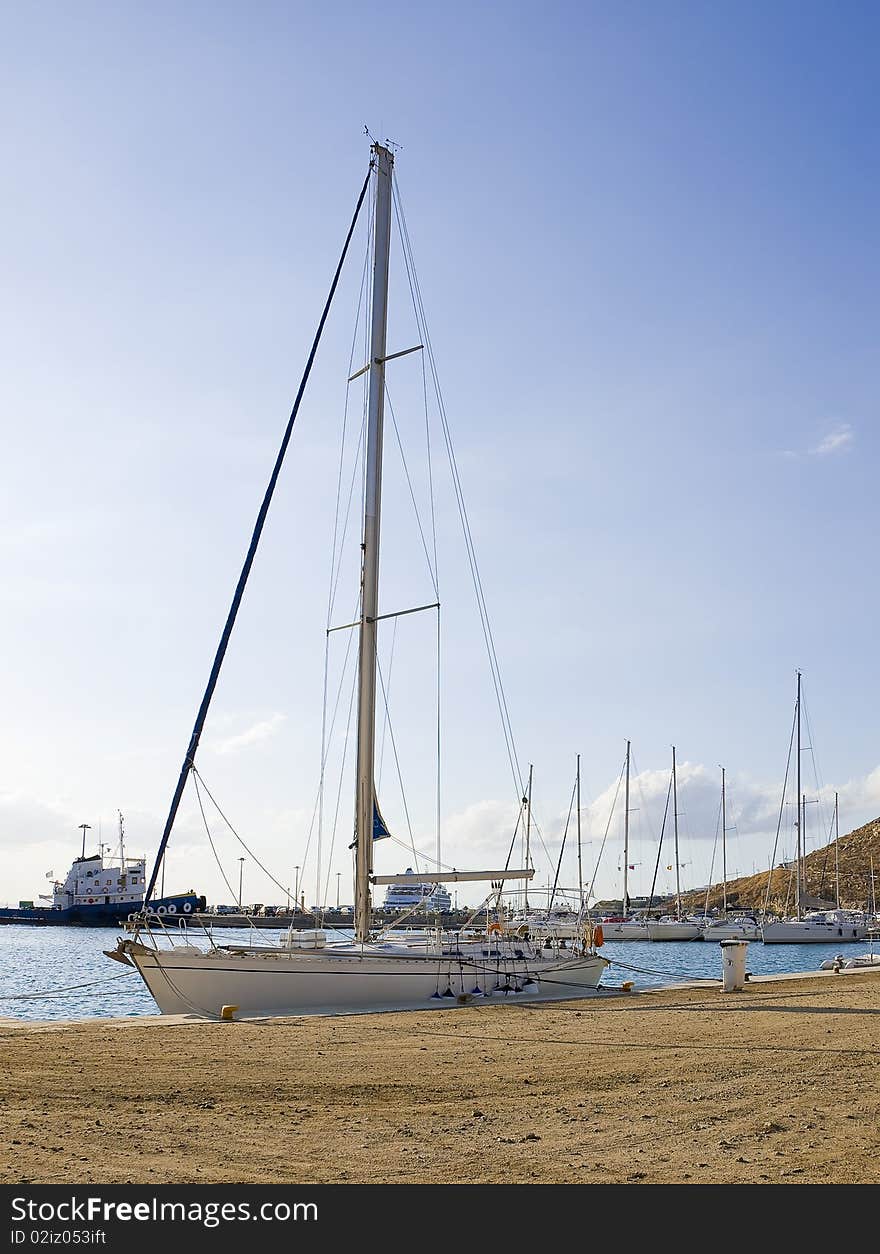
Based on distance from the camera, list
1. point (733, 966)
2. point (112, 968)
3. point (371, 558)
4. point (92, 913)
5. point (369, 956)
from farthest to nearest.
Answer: point (92, 913) → point (112, 968) → point (371, 558) → point (733, 966) → point (369, 956)

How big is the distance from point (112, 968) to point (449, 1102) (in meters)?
48.6

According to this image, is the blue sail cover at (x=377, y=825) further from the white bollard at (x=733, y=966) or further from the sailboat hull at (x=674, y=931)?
the sailboat hull at (x=674, y=931)

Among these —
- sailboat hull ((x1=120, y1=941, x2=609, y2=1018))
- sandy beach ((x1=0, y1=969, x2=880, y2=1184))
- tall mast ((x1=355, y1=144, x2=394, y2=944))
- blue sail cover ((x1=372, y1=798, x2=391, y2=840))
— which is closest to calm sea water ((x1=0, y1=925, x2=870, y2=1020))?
sailboat hull ((x1=120, y1=941, x2=609, y2=1018))

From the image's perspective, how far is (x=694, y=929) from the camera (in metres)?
91.4

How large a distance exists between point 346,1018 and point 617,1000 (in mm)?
6966

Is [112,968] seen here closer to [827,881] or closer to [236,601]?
[236,601]

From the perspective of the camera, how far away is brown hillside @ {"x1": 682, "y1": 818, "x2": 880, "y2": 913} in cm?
15425

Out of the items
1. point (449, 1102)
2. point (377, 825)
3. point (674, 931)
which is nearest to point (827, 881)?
point (674, 931)

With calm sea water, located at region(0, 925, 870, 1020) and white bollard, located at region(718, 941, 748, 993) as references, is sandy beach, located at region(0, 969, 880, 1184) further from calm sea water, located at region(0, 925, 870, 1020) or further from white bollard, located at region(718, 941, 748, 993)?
calm sea water, located at region(0, 925, 870, 1020)

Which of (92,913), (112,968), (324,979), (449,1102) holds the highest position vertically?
(449,1102)

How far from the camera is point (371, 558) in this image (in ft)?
95.8

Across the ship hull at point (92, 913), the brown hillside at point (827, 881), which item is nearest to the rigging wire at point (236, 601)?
the ship hull at point (92, 913)
